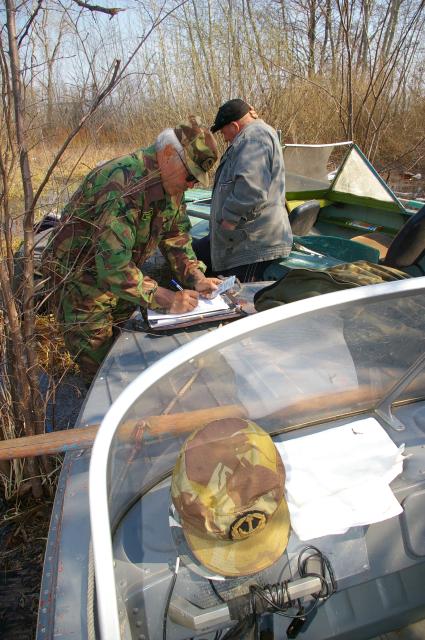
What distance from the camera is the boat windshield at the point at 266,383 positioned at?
100cm

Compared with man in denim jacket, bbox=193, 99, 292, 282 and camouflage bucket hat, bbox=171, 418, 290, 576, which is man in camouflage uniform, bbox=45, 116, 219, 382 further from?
camouflage bucket hat, bbox=171, 418, 290, 576

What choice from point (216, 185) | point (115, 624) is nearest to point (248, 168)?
point (216, 185)

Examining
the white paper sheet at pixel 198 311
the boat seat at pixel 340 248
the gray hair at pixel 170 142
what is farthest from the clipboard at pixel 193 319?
the boat seat at pixel 340 248

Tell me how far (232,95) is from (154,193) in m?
7.07

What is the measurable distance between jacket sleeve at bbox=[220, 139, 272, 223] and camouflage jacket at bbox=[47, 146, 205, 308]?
1.03 metres

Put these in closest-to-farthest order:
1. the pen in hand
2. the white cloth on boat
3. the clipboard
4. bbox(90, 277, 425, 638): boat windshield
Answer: bbox(90, 277, 425, 638): boat windshield, the white cloth on boat, the clipboard, the pen in hand

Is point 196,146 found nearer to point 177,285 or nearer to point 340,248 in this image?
point 177,285

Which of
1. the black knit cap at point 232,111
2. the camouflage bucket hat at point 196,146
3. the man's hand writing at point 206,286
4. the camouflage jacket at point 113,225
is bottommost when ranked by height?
the man's hand writing at point 206,286

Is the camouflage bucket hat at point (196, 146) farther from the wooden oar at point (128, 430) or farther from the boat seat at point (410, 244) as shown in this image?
the boat seat at point (410, 244)

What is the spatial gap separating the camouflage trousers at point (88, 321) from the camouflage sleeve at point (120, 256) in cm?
25

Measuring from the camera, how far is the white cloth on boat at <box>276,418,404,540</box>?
135cm

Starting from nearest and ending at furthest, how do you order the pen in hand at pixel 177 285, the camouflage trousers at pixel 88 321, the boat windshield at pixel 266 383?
the boat windshield at pixel 266 383 < the camouflage trousers at pixel 88 321 < the pen in hand at pixel 177 285

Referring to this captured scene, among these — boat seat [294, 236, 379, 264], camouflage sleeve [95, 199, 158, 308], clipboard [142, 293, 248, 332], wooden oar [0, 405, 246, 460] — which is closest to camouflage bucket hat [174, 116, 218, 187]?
camouflage sleeve [95, 199, 158, 308]

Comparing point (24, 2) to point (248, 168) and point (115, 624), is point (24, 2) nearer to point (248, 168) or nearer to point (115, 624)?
point (115, 624)
